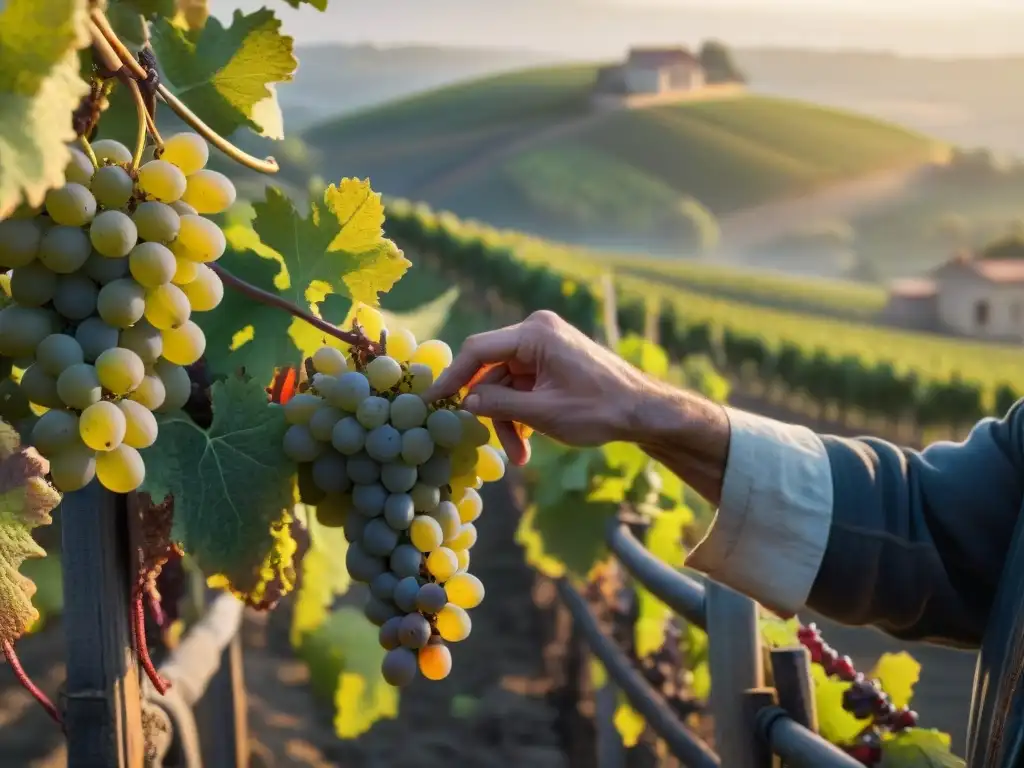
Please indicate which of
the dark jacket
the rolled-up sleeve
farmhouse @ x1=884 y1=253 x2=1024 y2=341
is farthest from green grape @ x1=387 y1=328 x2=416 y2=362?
farmhouse @ x1=884 y1=253 x2=1024 y2=341

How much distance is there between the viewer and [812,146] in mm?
39656

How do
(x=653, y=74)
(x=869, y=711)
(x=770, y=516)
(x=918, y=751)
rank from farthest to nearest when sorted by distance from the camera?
(x=653, y=74)
(x=869, y=711)
(x=918, y=751)
(x=770, y=516)

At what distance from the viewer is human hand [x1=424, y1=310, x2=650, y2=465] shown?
0.83 metres

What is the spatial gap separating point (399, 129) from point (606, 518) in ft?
104

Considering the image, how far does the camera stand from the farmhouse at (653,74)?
4044 cm

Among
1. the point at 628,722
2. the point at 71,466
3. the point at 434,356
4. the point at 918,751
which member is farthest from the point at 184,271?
the point at 628,722

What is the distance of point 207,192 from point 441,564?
0.27m

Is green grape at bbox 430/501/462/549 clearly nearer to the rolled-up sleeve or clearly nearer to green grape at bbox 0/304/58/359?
green grape at bbox 0/304/58/359

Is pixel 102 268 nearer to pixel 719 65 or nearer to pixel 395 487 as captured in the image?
pixel 395 487

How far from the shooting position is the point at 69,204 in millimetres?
581

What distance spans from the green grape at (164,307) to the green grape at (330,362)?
17 cm

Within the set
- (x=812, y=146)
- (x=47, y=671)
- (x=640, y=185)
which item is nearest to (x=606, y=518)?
(x=47, y=671)

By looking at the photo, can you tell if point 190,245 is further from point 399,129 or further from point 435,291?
point 399,129

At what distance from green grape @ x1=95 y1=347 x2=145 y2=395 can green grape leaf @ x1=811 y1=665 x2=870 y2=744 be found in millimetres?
1064
